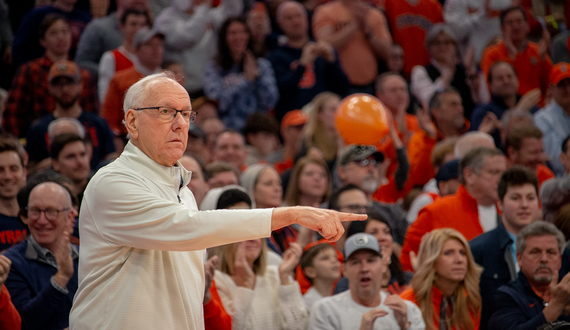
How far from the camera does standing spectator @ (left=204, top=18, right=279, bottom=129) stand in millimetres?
8781

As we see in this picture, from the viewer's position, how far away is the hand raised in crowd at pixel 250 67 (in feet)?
28.9

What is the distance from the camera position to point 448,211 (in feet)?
18.6

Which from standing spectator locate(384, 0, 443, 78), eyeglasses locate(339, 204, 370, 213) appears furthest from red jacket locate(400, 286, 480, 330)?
standing spectator locate(384, 0, 443, 78)

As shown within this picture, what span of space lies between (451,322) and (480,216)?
1.30m

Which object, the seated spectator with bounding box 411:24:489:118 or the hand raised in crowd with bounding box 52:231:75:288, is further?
the seated spectator with bounding box 411:24:489:118

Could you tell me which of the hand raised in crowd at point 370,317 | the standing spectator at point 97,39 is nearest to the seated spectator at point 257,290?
the hand raised in crowd at point 370,317

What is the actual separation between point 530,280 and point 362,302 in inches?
45.1

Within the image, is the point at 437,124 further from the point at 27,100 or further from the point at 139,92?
the point at 139,92

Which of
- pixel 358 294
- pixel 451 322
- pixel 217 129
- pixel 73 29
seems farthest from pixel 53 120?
pixel 451 322

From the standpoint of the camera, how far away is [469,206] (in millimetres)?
5762

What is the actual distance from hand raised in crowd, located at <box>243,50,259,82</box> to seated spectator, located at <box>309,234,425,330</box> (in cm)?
447

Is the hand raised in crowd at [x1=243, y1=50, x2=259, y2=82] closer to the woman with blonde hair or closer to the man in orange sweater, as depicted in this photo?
the man in orange sweater

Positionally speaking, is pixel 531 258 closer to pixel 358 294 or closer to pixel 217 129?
pixel 358 294

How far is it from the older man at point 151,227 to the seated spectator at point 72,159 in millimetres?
3234
